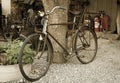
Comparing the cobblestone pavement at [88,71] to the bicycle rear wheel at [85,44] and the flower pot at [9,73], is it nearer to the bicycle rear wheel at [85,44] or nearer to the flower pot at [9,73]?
the bicycle rear wheel at [85,44]

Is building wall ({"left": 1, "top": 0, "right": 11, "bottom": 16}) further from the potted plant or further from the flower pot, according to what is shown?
the flower pot

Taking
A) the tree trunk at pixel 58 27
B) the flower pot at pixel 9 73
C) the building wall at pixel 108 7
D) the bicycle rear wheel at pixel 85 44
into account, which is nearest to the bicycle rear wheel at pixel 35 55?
the flower pot at pixel 9 73

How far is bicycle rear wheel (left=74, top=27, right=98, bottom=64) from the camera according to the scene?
6334mm

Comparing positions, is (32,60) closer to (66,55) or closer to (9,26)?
(66,55)

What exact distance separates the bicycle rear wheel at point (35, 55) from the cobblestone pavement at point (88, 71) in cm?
17

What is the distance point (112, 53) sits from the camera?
25.0ft

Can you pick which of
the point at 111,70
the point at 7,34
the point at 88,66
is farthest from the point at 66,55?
the point at 7,34

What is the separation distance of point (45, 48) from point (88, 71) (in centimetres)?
101

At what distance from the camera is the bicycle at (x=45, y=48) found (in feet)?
16.8

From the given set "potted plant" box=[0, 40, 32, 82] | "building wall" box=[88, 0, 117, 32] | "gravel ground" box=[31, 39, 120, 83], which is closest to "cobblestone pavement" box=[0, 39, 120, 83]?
"gravel ground" box=[31, 39, 120, 83]

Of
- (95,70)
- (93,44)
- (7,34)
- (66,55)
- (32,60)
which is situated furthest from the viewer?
(7,34)

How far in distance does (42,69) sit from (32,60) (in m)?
0.39

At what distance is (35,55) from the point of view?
5.28 meters

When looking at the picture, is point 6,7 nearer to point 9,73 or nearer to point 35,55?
point 35,55
